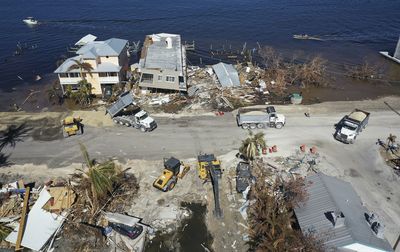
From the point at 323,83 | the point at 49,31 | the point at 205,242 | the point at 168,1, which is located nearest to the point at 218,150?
the point at 205,242

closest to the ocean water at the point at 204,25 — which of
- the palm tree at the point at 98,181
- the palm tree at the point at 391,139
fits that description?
the palm tree at the point at 391,139

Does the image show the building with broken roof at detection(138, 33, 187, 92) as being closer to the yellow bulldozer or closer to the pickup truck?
the yellow bulldozer

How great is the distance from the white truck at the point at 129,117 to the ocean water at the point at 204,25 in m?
29.5

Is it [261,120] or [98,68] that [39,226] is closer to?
[261,120]

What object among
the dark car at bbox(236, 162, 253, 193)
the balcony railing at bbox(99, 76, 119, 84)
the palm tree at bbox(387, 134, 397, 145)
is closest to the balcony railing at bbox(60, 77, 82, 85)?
the balcony railing at bbox(99, 76, 119, 84)

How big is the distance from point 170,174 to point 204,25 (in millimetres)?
68327

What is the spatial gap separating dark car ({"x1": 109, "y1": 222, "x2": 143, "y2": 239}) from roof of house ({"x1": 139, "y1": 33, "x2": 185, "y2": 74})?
96.8ft

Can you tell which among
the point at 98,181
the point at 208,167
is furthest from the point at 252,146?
the point at 98,181

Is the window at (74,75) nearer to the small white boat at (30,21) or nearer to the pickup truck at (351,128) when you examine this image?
the pickup truck at (351,128)

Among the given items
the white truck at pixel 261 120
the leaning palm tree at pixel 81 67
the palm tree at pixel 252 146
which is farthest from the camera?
the leaning palm tree at pixel 81 67

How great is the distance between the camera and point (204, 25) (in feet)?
311

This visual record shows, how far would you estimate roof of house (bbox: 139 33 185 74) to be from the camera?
5484 centimetres

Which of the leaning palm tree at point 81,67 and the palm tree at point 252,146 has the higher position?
the leaning palm tree at point 81,67

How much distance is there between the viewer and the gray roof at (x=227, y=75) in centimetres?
5766
